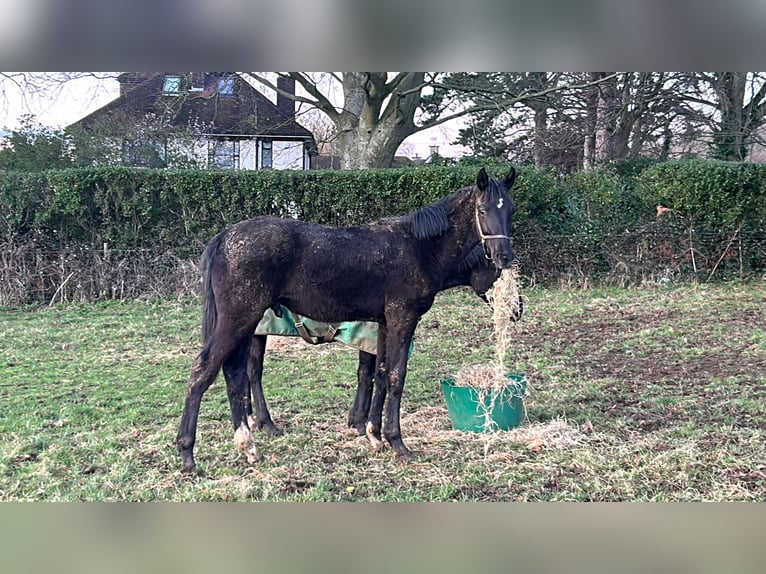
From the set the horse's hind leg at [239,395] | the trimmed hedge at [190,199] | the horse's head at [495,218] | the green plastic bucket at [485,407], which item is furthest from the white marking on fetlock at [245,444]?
the trimmed hedge at [190,199]

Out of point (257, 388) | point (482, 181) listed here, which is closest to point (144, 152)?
point (257, 388)

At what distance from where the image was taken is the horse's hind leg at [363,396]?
487 centimetres

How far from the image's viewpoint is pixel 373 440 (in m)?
4.48

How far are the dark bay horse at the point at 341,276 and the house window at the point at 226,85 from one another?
26.6 feet

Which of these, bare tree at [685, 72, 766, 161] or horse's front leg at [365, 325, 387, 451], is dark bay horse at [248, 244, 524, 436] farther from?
bare tree at [685, 72, 766, 161]

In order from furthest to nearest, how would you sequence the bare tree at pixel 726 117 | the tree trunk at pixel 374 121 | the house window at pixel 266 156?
the house window at pixel 266 156 → the bare tree at pixel 726 117 → the tree trunk at pixel 374 121

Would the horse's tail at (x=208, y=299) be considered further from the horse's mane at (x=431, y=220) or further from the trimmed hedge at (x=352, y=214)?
the trimmed hedge at (x=352, y=214)

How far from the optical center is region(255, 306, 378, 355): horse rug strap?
189 inches

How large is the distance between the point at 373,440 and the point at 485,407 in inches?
35.7

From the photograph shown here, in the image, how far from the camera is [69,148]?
16625 mm

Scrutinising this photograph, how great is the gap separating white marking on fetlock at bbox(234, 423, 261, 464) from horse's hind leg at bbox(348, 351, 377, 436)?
0.95 metres

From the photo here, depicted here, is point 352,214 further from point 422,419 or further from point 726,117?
point 726,117

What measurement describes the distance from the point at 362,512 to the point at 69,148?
18029 mm
